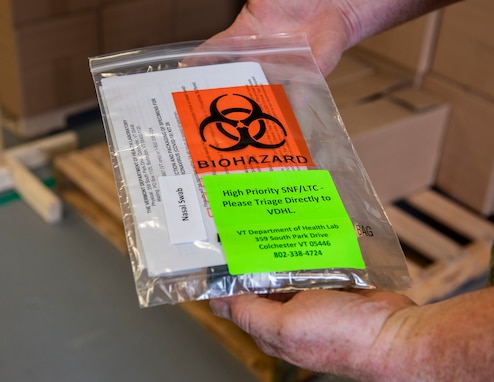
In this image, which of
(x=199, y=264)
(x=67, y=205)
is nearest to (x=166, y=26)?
(x=67, y=205)

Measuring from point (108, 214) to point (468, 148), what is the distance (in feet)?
Answer: 2.72

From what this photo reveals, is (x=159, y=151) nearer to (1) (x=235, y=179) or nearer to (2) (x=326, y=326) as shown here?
(1) (x=235, y=179)

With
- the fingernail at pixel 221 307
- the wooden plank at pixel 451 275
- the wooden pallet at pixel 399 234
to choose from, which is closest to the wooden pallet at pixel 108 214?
the wooden pallet at pixel 399 234

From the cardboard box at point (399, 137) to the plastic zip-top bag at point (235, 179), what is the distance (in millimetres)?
683

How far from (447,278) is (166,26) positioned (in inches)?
40.3

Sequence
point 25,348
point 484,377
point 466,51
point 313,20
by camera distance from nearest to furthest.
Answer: point 484,377 < point 313,20 < point 25,348 < point 466,51

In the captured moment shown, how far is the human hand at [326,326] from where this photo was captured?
58cm

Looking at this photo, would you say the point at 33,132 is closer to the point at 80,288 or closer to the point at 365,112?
the point at 80,288

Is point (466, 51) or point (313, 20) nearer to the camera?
point (313, 20)

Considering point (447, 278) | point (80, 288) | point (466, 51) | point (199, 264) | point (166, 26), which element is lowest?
point (447, 278)

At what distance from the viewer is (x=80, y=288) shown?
4.42 ft

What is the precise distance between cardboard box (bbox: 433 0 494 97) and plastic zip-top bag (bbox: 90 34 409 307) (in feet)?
2.50

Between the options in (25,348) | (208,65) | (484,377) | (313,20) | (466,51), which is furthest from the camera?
(466,51)

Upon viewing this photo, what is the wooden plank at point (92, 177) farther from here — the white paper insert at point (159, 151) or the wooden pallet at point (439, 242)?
the white paper insert at point (159, 151)
